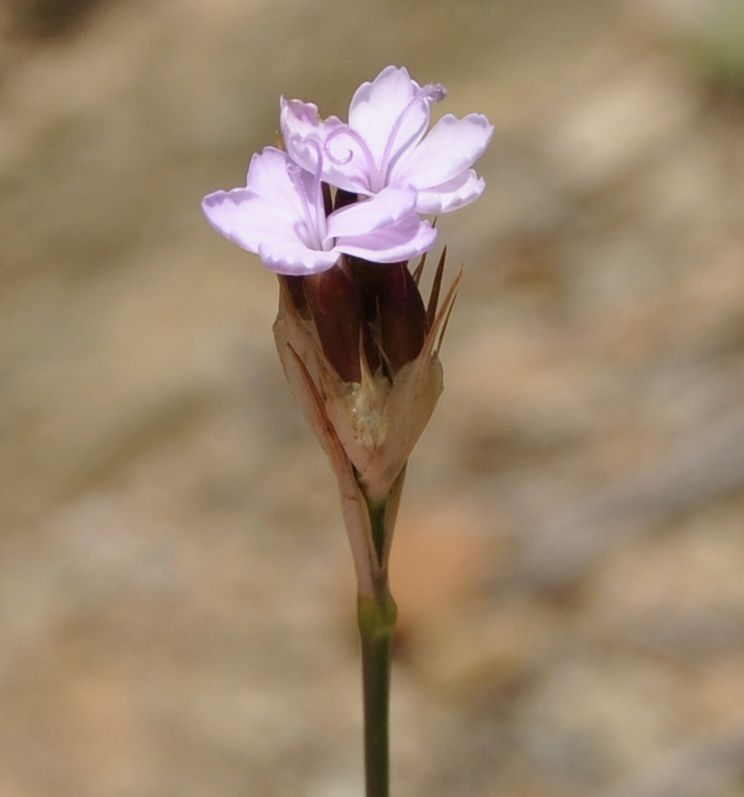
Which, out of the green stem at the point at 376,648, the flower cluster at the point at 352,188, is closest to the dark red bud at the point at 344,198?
the flower cluster at the point at 352,188

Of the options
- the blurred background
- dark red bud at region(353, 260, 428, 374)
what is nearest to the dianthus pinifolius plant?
dark red bud at region(353, 260, 428, 374)

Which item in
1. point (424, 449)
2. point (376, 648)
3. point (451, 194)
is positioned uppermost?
point (424, 449)

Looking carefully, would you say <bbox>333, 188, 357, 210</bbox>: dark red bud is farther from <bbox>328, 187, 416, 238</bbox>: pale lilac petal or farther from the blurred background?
the blurred background

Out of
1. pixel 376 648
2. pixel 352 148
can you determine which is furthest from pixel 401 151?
pixel 376 648

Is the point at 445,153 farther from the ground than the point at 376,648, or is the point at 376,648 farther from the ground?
the point at 445,153

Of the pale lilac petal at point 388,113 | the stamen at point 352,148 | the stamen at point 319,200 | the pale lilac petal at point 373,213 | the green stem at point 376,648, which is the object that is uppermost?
the pale lilac petal at point 388,113

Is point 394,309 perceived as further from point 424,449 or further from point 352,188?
point 424,449

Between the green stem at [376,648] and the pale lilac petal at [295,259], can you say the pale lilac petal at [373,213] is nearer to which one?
the pale lilac petal at [295,259]

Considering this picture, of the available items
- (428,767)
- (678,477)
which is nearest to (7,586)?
(428,767)
